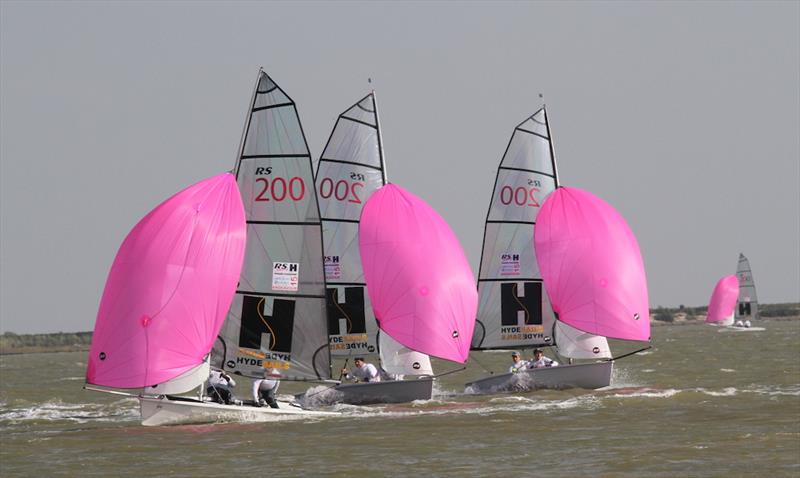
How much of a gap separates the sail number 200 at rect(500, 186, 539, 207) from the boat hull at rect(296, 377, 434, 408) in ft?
27.5

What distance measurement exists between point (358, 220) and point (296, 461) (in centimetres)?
1263

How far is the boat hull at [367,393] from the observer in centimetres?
2933

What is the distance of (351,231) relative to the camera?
32688 mm

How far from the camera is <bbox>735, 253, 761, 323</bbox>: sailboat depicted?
97.1 m

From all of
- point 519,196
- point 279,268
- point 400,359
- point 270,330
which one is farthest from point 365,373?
point 519,196

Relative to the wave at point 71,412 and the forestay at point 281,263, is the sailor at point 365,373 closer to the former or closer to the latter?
the forestay at point 281,263

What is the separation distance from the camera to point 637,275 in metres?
34.7

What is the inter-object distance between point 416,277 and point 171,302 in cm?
758

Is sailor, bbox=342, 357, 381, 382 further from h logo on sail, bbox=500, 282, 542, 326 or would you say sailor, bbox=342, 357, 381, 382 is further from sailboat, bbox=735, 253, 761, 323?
sailboat, bbox=735, 253, 761, 323

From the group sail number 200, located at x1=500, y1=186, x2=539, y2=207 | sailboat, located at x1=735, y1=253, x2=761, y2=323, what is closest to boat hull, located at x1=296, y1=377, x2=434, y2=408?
sail number 200, located at x1=500, y1=186, x2=539, y2=207

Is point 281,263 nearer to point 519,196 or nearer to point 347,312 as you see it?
point 347,312

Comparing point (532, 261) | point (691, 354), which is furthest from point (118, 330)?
point (691, 354)

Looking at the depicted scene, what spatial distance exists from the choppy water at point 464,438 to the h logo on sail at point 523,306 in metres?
3.01

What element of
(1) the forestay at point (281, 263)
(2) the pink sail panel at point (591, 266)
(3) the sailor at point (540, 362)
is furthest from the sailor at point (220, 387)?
(2) the pink sail panel at point (591, 266)
